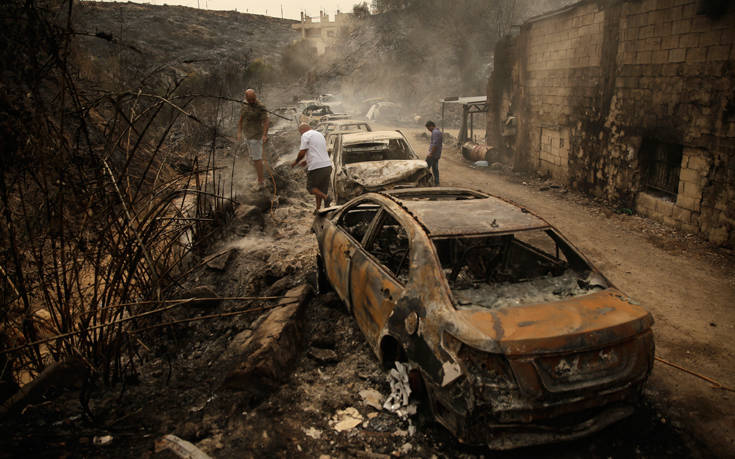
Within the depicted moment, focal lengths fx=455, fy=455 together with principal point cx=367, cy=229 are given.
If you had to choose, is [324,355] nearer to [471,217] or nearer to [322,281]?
[322,281]

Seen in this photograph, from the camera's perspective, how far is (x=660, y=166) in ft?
29.7

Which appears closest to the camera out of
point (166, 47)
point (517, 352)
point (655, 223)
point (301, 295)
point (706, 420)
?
point (517, 352)

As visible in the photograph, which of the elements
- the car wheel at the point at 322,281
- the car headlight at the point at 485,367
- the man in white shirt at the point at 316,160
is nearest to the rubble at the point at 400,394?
the car headlight at the point at 485,367

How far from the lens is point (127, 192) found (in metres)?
3.14

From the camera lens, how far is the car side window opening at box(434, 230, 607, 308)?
3326mm

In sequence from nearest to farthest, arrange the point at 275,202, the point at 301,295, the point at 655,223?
1. the point at 301,295
2. the point at 655,223
3. the point at 275,202

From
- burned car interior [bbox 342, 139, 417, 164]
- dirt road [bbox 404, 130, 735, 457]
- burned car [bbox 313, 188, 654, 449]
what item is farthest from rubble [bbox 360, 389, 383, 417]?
burned car interior [bbox 342, 139, 417, 164]

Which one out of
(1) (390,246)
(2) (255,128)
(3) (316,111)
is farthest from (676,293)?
(3) (316,111)

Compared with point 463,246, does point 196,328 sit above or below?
below

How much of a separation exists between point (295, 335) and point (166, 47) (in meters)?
42.3

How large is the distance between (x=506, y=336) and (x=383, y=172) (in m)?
5.92

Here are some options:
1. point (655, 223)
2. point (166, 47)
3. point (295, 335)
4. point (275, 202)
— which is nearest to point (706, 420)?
point (295, 335)

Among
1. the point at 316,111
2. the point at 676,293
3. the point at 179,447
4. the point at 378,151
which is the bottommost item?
the point at 676,293

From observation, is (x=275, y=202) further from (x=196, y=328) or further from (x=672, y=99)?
(x=672, y=99)
